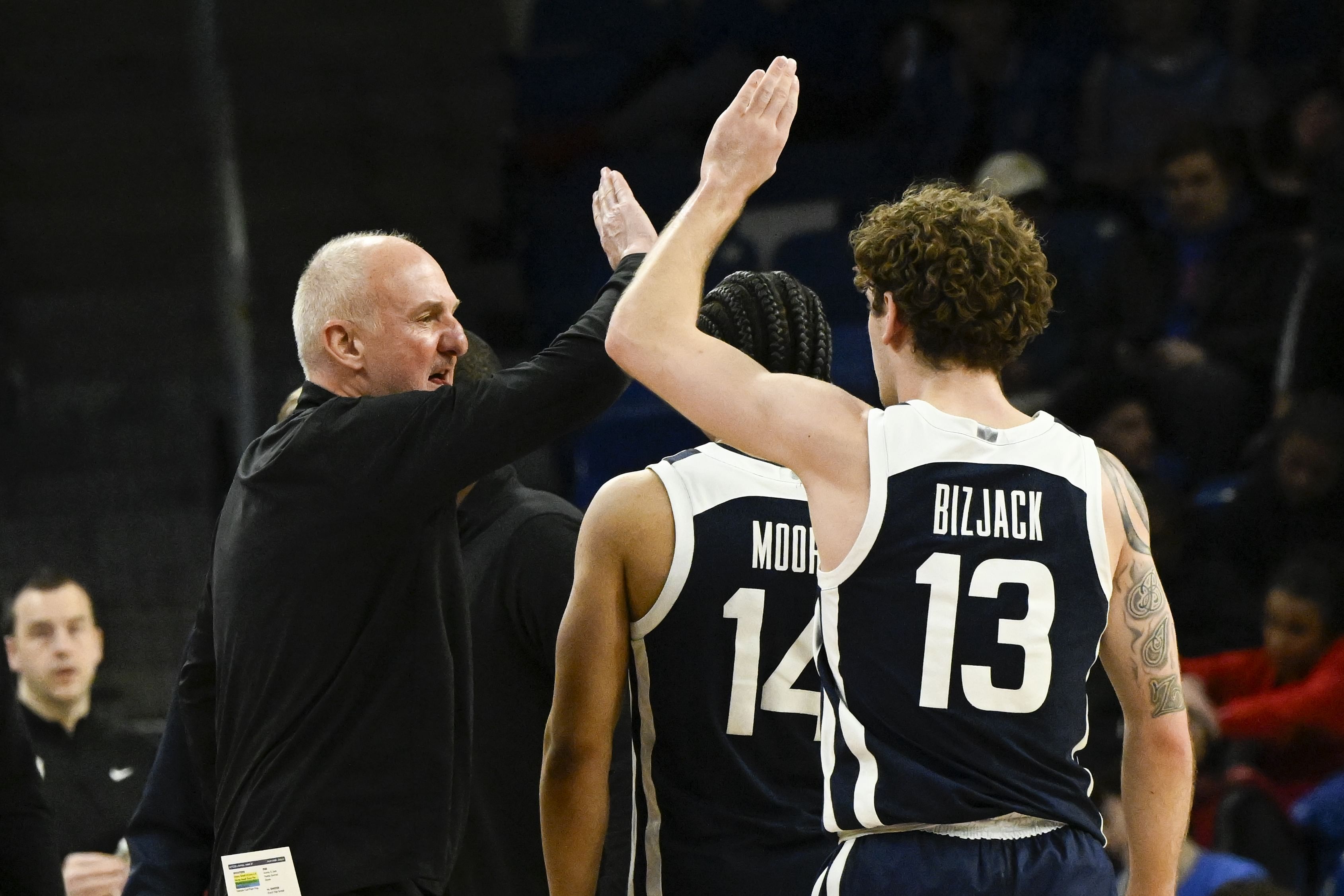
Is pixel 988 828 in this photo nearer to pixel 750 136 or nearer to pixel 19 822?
pixel 750 136

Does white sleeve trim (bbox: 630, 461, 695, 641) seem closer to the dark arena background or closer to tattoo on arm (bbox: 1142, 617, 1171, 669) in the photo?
tattoo on arm (bbox: 1142, 617, 1171, 669)

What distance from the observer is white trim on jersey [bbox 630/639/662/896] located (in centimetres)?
248

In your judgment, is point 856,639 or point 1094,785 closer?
point 856,639

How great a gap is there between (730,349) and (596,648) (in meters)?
0.60

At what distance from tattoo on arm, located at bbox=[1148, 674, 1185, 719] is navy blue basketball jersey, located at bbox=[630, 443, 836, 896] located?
1.68ft

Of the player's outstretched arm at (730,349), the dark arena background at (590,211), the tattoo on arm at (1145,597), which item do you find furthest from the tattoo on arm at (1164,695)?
the dark arena background at (590,211)

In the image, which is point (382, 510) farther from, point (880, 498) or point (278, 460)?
point (880, 498)

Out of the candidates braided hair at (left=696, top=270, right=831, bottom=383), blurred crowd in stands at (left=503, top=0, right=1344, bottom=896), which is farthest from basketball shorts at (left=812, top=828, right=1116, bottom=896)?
blurred crowd in stands at (left=503, top=0, right=1344, bottom=896)

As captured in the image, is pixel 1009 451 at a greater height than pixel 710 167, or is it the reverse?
pixel 710 167

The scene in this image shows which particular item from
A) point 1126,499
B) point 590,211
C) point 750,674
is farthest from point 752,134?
point 590,211

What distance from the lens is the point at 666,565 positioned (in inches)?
95.7

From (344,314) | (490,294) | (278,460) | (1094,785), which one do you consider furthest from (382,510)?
(490,294)

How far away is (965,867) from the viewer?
1.98 metres

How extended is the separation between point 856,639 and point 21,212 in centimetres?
650
